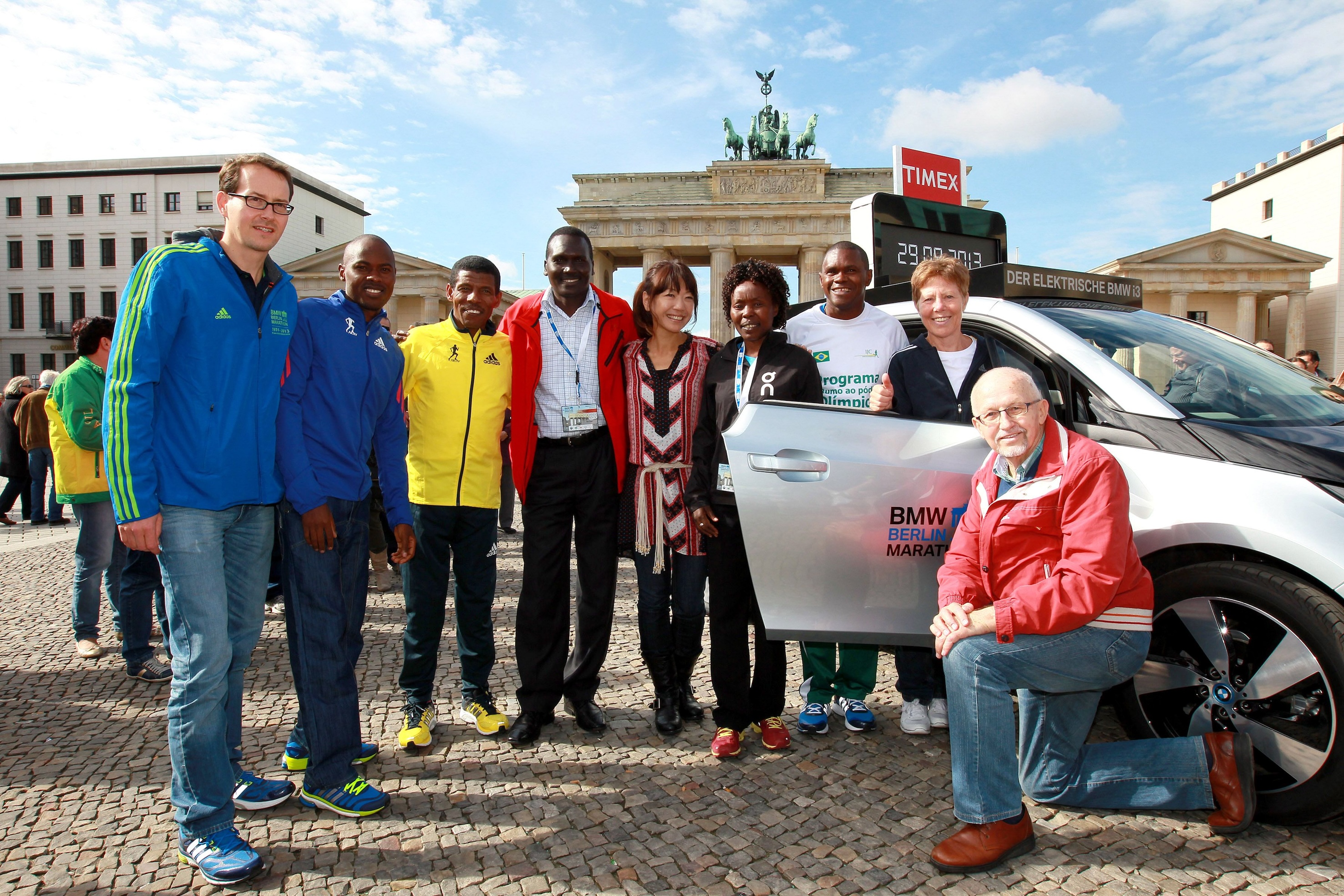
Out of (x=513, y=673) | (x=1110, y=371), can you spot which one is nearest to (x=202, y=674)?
(x=513, y=673)

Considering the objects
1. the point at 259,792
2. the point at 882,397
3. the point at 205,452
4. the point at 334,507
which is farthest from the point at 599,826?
the point at 882,397

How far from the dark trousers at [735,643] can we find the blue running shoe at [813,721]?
0.77ft

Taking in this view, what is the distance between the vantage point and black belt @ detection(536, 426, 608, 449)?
348cm

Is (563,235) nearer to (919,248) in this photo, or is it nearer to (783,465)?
(783,465)

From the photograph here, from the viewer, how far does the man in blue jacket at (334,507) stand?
2795 millimetres

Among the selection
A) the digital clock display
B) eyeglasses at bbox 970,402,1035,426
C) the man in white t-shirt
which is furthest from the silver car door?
the digital clock display

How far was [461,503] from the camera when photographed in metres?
3.47

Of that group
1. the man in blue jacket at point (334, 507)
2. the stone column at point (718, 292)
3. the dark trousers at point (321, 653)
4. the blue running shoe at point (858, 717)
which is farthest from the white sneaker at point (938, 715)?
the stone column at point (718, 292)

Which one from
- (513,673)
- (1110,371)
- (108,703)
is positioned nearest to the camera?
(1110,371)

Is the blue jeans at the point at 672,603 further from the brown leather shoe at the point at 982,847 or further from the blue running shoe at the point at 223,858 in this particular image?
the blue running shoe at the point at 223,858

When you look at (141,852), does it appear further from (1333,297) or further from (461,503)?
(1333,297)

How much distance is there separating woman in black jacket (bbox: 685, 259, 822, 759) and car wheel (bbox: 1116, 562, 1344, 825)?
4.60 feet

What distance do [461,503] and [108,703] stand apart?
2.28 meters

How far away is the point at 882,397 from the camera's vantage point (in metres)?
3.23
